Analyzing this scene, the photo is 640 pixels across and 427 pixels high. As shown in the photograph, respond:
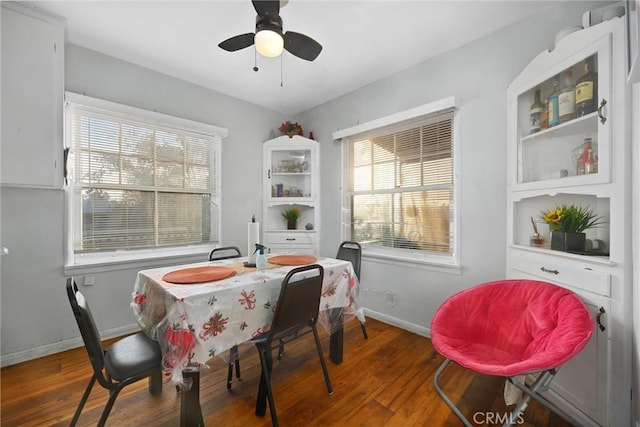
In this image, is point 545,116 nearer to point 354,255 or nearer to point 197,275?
point 354,255

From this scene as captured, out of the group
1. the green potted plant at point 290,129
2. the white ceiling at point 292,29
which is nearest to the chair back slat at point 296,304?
the white ceiling at point 292,29

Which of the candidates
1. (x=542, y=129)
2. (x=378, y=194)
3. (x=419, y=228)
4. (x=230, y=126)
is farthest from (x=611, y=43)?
(x=230, y=126)

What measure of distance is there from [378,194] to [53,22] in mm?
3194

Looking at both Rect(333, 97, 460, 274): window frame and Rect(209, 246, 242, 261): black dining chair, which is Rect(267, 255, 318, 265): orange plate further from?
Rect(333, 97, 460, 274): window frame

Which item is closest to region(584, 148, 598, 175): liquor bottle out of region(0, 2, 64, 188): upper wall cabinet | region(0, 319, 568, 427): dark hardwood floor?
region(0, 319, 568, 427): dark hardwood floor

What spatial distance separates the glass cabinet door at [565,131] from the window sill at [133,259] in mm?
3148

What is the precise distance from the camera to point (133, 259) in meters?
2.62

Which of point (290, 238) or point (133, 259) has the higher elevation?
point (290, 238)

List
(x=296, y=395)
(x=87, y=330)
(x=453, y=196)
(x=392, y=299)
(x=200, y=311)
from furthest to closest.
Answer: (x=392, y=299), (x=453, y=196), (x=296, y=395), (x=200, y=311), (x=87, y=330)

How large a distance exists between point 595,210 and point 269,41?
2.22 m

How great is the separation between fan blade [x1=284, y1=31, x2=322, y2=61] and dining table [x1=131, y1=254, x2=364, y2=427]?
154cm

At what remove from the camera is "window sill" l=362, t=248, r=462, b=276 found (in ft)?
8.08

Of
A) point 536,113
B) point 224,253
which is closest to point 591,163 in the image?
point 536,113

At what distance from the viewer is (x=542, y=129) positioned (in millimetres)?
1829
